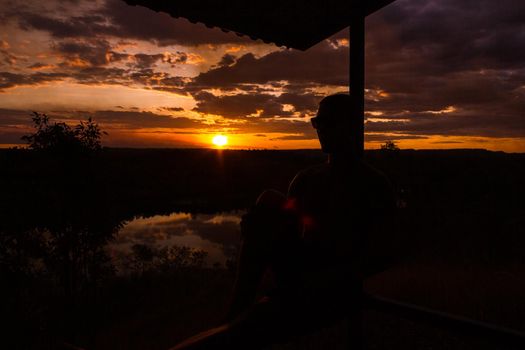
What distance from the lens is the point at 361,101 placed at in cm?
294

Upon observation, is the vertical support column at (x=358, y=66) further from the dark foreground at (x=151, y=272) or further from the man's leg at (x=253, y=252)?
the man's leg at (x=253, y=252)

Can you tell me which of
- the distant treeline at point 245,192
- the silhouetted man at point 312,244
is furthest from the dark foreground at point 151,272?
the silhouetted man at point 312,244

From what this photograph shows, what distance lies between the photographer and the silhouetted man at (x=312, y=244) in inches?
51.0

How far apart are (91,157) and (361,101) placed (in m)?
12.4

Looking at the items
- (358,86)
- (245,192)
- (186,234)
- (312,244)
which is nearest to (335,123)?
(312,244)

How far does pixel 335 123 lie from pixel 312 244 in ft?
2.40

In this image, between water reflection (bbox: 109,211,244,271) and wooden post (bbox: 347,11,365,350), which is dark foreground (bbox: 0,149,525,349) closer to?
wooden post (bbox: 347,11,365,350)

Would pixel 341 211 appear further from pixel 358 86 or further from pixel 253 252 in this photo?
pixel 358 86

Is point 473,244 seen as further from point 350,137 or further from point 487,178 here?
point 487,178

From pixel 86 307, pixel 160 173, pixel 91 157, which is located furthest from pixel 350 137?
pixel 160 173

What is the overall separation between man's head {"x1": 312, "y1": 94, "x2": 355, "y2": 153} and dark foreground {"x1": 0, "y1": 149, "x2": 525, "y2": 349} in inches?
22.9

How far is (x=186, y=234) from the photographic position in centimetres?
3809

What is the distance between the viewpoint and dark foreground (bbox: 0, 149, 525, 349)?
5.93 m

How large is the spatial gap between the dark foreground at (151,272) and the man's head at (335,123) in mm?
583
